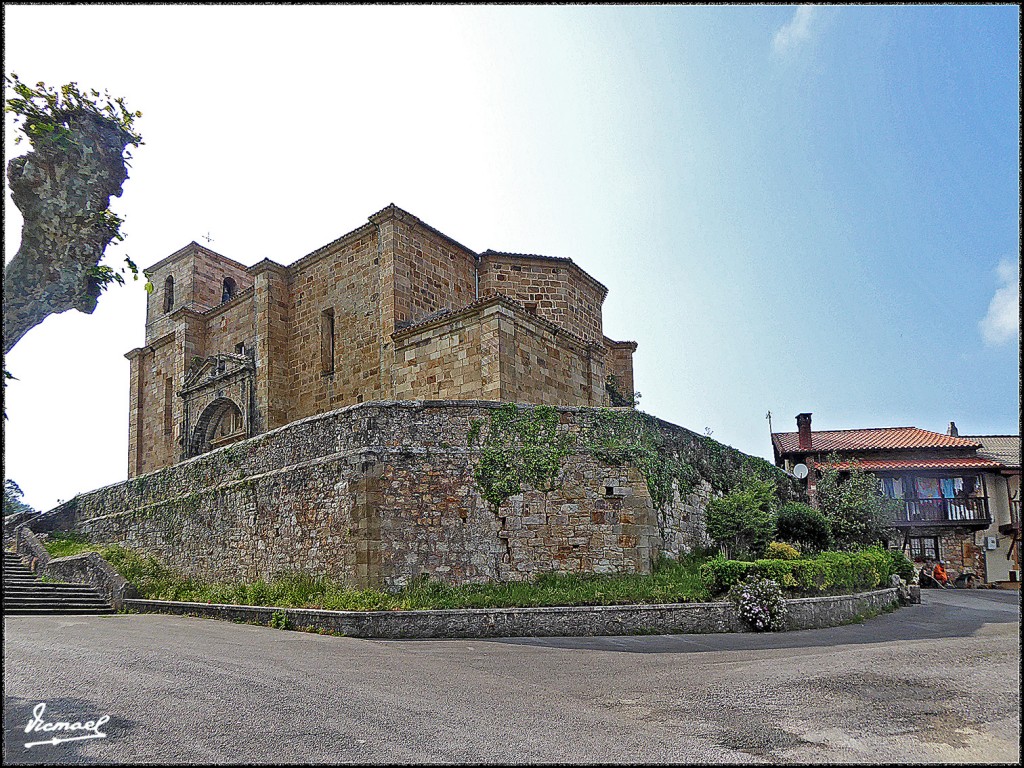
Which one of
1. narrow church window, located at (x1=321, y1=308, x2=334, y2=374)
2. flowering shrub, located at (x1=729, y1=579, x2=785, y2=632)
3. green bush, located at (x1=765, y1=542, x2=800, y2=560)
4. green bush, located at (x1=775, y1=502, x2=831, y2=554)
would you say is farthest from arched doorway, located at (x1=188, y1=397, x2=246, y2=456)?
flowering shrub, located at (x1=729, y1=579, x2=785, y2=632)

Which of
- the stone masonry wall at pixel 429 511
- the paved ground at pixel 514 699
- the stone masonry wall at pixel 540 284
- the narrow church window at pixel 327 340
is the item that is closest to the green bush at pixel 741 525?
the stone masonry wall at pixel 429 511

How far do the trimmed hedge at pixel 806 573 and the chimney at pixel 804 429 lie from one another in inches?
688

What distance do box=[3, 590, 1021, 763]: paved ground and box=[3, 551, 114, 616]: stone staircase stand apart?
554cm

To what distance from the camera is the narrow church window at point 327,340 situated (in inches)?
885

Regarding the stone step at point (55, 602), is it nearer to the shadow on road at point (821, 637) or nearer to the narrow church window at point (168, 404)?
the shadow on road at point (821, 637)

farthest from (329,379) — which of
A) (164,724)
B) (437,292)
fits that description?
(164,724)

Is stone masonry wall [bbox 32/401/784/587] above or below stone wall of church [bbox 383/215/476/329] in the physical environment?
below

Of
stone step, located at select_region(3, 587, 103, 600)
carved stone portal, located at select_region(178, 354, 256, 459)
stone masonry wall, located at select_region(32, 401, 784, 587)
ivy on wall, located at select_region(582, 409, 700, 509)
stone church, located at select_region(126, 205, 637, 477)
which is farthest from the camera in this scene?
carved stone portal, located at select_region(178, 354, 256, 459)

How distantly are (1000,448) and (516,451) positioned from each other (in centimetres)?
3459

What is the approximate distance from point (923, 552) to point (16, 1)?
37457 mm

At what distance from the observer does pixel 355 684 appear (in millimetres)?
7902

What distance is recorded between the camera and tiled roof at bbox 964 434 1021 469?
35.7 meters

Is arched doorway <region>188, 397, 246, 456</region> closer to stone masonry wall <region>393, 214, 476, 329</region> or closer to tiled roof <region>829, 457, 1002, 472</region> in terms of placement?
stone masonry wall <region>393, 214, 476, 329</region>

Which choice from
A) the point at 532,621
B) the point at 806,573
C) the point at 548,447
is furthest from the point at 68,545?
the point at 806,573
